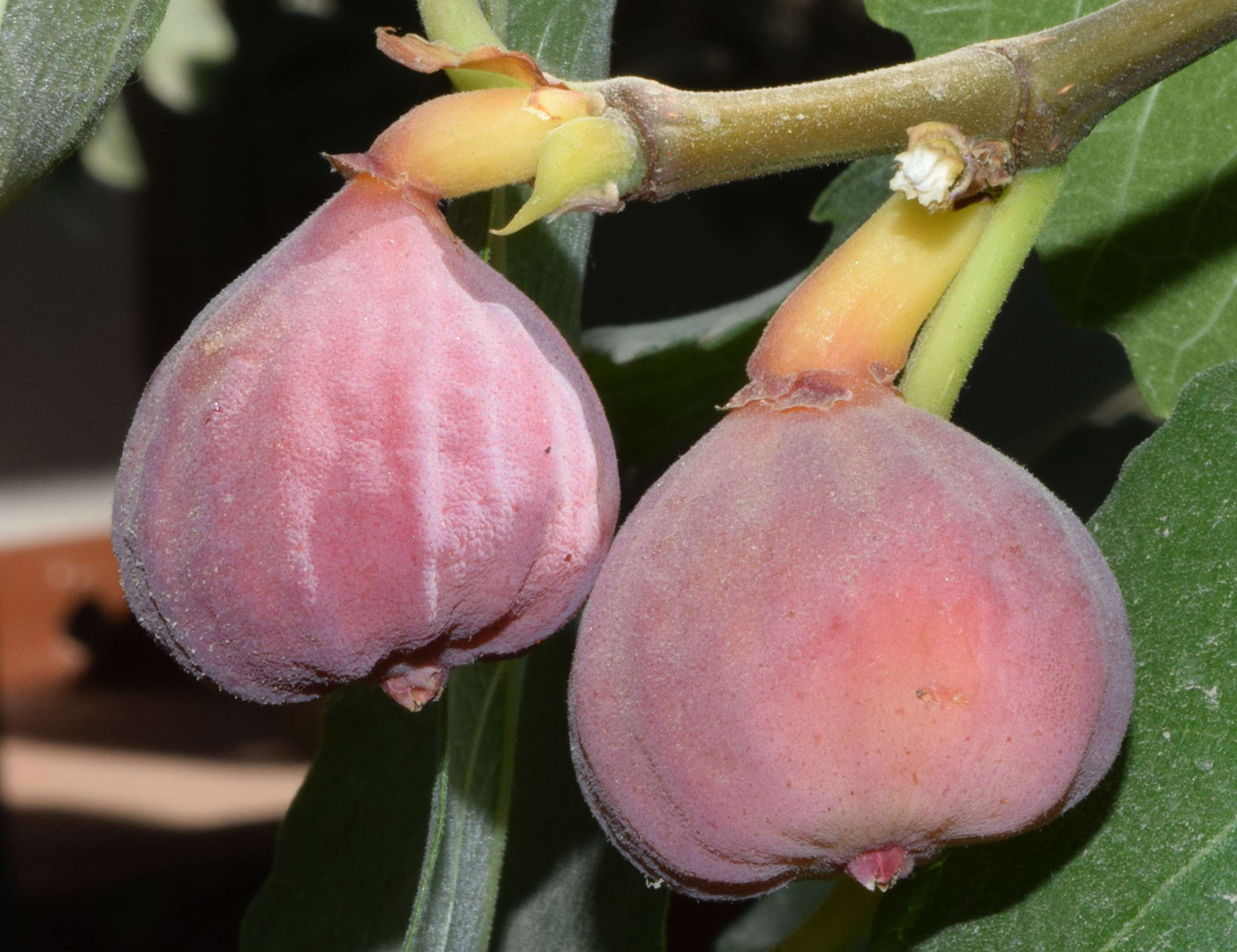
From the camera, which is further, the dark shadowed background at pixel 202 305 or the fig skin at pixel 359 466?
the dark shadowed background at pixel 202 305

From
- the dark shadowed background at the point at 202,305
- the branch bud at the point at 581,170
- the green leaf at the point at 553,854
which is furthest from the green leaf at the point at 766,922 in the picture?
the branch bud at the point at 581,170

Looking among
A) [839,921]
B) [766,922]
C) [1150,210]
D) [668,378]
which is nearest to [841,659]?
[839,921]

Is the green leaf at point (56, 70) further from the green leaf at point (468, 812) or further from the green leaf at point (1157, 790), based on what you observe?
the green leaf at point (1157, 790)

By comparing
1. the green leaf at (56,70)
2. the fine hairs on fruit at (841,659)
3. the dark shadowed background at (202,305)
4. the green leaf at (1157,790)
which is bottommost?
the dark shadowed background at (202,305)

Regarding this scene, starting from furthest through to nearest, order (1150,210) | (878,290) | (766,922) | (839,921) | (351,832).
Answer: (766,922)
(351,832)
(1150,210)
(839,921)
(878,290)

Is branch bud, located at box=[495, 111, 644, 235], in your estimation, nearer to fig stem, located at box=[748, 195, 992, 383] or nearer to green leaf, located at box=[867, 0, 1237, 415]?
fig stem, located at box=[748, 195, 992, 383]

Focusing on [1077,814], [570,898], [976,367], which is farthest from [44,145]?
[976,367]

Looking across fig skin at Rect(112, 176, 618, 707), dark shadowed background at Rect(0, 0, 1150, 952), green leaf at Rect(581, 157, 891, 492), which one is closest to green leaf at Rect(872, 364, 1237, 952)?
fig skin at Rect(112, 176, 618, 707)

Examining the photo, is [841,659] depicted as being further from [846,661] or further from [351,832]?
[351,832]
